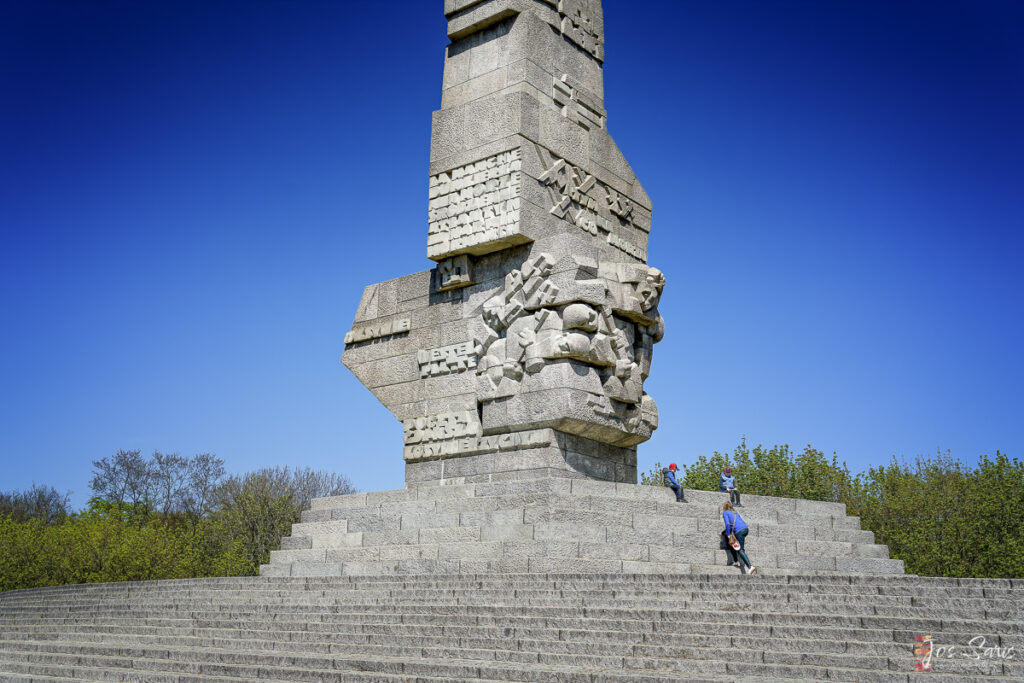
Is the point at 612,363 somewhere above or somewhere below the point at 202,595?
above

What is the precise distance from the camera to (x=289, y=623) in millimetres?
9250

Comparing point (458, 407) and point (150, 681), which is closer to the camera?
point (150, 681)

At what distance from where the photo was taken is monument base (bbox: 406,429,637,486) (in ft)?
42.4

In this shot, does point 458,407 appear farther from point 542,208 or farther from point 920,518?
point 920,518

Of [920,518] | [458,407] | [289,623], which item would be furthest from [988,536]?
[289,623]

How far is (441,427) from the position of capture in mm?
14164

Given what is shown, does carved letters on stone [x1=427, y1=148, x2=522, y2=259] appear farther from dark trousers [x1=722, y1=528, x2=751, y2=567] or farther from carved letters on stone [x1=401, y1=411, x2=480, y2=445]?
dark trousers [x1=722, y1=528, x2=751, y2=567]


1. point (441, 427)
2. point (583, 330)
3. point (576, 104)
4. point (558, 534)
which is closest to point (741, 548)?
point (558, 534)

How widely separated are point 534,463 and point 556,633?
5478 mm

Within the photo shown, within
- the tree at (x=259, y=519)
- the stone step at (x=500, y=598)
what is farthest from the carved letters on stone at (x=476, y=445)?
the tree at (x=259, y=519)

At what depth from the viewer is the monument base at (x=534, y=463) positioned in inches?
508

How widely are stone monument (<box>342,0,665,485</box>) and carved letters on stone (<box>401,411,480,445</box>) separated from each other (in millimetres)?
24

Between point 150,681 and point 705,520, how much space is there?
22.9 feet

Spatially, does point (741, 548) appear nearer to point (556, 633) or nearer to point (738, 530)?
point (738, 530)
